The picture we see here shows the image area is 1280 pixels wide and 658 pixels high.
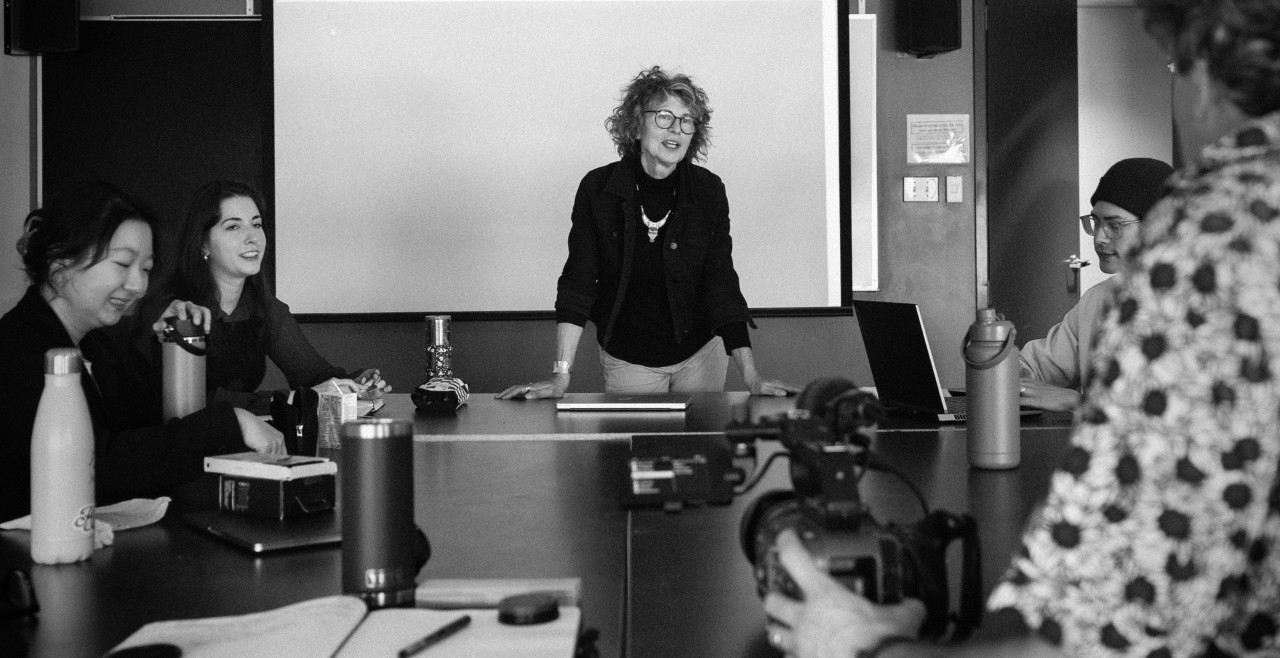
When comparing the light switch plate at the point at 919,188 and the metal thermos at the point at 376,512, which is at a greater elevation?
the light switch plate at the point at 919,188

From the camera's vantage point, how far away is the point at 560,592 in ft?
2.93

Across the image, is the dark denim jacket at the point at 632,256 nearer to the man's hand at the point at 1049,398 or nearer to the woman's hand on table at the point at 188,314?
the man's hand at the point at 1049,398

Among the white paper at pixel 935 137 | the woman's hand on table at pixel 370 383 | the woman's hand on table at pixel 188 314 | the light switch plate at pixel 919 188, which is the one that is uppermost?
the white paper at pixel 935 137

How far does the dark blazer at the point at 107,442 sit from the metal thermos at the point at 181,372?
21 centimetres

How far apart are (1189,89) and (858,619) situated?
15.1 inches

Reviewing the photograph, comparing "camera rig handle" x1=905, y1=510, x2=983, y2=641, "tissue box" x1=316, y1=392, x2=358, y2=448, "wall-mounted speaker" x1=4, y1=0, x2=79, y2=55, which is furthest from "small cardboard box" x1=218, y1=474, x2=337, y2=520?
"wall-mounted speaker" x1=4, y1=0, x2=79, y2=55

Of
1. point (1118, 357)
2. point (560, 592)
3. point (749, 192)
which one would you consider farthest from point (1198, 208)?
point (749, 192)

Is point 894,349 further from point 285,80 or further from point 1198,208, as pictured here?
point 285,80

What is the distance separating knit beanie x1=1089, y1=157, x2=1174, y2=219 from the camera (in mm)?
2406

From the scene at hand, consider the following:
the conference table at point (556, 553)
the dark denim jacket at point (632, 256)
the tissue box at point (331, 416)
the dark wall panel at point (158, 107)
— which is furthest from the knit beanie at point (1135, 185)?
the dark wall panel at point (158, 107)

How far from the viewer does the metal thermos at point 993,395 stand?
1.60m

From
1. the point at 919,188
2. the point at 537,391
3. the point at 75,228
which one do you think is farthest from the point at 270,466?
the point at 919,188

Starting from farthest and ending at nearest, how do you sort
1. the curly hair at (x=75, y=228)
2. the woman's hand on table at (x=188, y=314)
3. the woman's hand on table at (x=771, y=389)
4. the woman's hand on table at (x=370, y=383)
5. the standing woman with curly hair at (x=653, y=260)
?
1. the standing woman with curly hair at (x=653, y=260)
2. the woman's hand on table at (x=771, y=389)
3. the woman's hand on table at (x=370, y=383)
4. the woman's hand on table at (x=188, y=314)
5. the curly hair at (x=75, y=228)

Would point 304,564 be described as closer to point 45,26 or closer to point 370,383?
point 370,383
